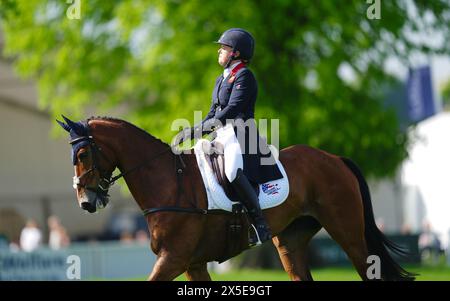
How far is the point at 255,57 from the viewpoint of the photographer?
24688 mm

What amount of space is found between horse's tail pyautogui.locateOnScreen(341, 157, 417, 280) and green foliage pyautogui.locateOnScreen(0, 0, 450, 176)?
12.9m

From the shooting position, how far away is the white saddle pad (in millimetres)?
9438

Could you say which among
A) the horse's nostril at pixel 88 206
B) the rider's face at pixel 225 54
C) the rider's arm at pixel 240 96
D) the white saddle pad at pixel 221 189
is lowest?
the horse's nostril at pixel 88 206

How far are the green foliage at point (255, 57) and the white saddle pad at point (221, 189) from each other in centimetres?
1372

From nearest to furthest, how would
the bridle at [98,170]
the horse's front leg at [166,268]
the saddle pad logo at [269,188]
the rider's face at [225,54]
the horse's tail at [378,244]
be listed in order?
the horse's front leg at [166,268]
the bridle at [98,170]
the rider's face at [225,54]
the saddle pad logo at [269,188]
the horse's tail at [378,244]

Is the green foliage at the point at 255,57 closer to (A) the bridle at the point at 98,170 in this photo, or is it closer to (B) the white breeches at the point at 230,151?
(B) the white breeches at the point at 230,151

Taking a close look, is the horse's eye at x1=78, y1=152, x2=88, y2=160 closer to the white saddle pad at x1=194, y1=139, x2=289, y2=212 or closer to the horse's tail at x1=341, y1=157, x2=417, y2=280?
the white saddle pad at x1=194, y1=139, x2=289, y2=212

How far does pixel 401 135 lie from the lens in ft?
88.0

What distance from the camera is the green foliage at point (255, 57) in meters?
24.5

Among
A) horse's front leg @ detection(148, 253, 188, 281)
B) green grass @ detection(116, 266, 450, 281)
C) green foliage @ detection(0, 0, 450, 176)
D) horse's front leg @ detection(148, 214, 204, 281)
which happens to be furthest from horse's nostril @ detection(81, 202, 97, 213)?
green foliage @ detection(0, 0, 450, 176)

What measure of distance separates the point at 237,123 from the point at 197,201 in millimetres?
966

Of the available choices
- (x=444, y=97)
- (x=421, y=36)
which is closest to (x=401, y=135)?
(x=421, y=36)

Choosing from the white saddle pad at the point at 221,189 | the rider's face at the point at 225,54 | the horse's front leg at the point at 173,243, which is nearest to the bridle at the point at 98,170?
the horse's front leg at the point at 173,243
